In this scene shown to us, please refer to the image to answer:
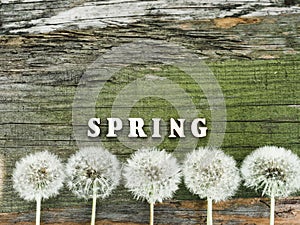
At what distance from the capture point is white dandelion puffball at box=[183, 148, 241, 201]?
1.69 meters

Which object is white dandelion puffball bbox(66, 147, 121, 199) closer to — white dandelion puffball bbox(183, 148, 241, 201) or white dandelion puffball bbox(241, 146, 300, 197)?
white dandelion puffball bbox(183, 148, 241, 201)

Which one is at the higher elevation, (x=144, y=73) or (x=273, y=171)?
(x=144, y=73)

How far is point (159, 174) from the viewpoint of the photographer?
1689 millimetres

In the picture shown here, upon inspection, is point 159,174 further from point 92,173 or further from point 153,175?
point 92,173

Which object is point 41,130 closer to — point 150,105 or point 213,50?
point 150,105

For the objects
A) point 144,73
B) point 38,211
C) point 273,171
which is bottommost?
point 38,211

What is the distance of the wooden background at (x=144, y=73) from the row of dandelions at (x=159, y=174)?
63 mm

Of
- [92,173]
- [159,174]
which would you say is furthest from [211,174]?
[92,173]

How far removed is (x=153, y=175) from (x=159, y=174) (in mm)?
14

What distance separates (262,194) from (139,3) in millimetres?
565

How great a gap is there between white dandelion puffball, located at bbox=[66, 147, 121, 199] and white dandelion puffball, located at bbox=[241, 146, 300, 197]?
0.32m

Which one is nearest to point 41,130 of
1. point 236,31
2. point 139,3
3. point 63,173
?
point 63,173

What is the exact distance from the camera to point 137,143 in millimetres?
1799

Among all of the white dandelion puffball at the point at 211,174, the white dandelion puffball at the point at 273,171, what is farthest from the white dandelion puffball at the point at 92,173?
the white dandelion puffball at the point at 273,171
